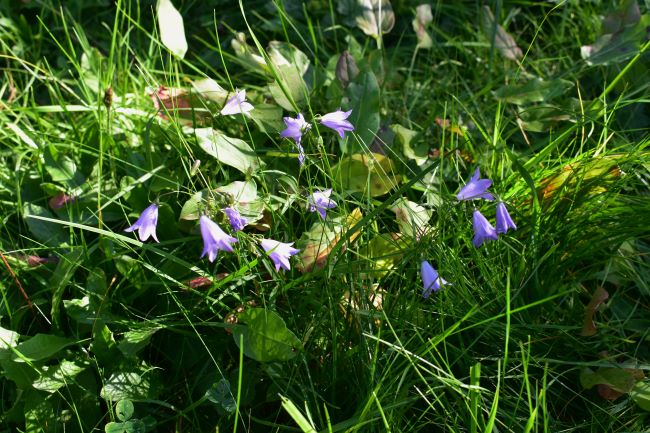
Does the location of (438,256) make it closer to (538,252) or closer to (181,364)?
(538,252)

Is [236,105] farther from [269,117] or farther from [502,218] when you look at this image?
[502,218]

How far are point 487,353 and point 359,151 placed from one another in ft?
1.90

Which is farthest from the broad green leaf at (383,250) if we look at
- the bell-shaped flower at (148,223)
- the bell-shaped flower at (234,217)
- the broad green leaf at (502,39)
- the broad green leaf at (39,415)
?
the broad green leaf at (502,39)

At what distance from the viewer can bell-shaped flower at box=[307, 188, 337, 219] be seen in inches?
59.9

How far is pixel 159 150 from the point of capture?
1.95 m

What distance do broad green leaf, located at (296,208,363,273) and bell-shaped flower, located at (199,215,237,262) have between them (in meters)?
0.23

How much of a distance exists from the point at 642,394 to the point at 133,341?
0.98 meters

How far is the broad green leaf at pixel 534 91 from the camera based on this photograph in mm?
1997

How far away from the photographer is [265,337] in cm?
143

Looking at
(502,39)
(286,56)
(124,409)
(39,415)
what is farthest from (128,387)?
(502,39)

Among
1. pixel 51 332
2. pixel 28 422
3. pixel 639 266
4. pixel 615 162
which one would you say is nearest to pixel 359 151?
A: pixel 615 162

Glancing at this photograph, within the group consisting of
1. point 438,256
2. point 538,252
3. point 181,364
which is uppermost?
point 438,256

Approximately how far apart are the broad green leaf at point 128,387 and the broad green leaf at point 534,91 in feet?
3.70

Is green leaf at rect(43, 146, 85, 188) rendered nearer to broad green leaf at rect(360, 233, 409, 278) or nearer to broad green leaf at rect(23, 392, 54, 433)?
broad green leaf at rect(23, 392, 54, 433)
